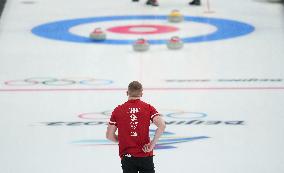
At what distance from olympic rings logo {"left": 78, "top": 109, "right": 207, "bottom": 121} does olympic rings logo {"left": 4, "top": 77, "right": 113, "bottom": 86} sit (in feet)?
7.06

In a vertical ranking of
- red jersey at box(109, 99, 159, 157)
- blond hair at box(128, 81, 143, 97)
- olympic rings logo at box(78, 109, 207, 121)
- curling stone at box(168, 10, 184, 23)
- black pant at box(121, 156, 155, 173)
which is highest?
blond hair at box(128, 81, 143, 97)

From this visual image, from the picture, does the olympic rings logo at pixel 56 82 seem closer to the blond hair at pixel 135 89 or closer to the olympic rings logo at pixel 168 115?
the olympic rings logo at pixel 168 115

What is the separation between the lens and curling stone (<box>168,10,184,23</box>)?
66.6 ft

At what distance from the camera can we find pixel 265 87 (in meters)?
13.4

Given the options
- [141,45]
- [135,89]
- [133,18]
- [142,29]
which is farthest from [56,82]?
[135,89]

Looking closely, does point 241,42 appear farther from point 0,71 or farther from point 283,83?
point 0,71

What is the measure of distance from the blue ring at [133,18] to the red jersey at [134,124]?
457 inches

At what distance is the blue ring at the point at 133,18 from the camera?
1836 centimetres

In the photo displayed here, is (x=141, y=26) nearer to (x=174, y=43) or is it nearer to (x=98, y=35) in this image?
(x=98, y=35)

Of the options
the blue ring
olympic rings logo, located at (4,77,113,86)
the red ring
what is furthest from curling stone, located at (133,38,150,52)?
olympic rings logo, located at (4,77,113,86)

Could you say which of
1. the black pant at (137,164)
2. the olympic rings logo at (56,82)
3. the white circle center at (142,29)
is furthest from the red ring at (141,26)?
the black pant at (137,164)

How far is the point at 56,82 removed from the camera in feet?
45.5

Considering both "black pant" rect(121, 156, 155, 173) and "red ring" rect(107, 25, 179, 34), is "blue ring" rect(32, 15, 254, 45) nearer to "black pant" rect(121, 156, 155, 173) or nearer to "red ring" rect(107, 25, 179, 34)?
"red ring" rect(107, 25, 179, 34)

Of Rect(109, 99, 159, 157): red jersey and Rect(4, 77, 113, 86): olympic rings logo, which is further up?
Rect(109, 99, 159, 157): red jersey
